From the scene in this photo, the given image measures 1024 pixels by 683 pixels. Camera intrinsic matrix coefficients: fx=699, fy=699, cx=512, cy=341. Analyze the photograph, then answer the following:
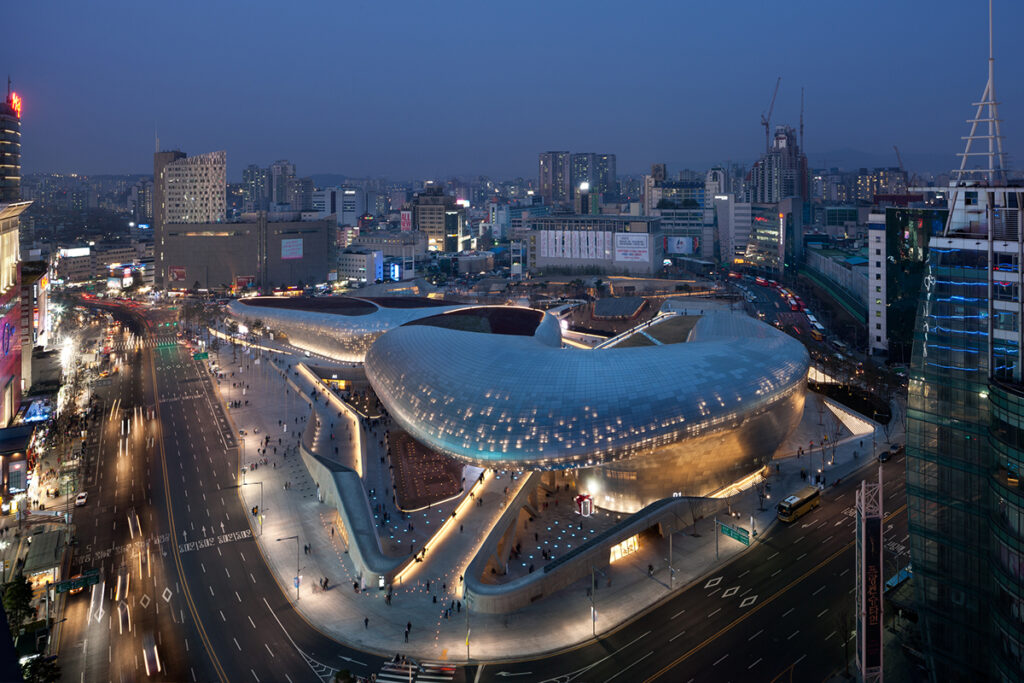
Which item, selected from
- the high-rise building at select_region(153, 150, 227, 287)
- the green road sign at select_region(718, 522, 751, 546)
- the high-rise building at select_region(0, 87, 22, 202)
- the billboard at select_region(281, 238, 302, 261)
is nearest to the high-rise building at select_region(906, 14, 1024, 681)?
the green road sign at select_region(718, 522, 751, 546)

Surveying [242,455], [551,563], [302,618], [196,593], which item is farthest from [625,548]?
[242,455]

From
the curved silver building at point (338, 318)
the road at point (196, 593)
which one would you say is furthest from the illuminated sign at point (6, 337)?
the curved silver building at point (338, 318)

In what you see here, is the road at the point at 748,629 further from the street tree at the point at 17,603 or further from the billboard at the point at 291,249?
the billboard at the point at 291,249

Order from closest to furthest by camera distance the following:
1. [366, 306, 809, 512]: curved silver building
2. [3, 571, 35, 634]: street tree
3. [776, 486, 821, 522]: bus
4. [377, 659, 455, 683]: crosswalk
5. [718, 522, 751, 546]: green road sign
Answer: [377, 659, 455, 683]: crosswalk, [3, 571, 35, 634]: street tree, [718, 522, 751, 546]: green road sign, [366, 306, 809, 512]: curved silver building, [776, 486, 821, 522]: bus

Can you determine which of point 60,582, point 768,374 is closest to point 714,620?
point 768,374

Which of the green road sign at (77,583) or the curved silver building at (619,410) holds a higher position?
the curved silver building at (619,410)

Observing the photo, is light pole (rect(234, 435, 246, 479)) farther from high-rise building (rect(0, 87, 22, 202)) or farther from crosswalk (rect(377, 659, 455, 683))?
high-rise building (rect(0, 87, 22, 202))

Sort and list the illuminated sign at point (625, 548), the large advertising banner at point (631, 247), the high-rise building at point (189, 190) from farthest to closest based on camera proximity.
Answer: the high-rise building at point (189, 190) < the large advertising banner at point (631, 247) < the illuminated sign at point (625, 548)
